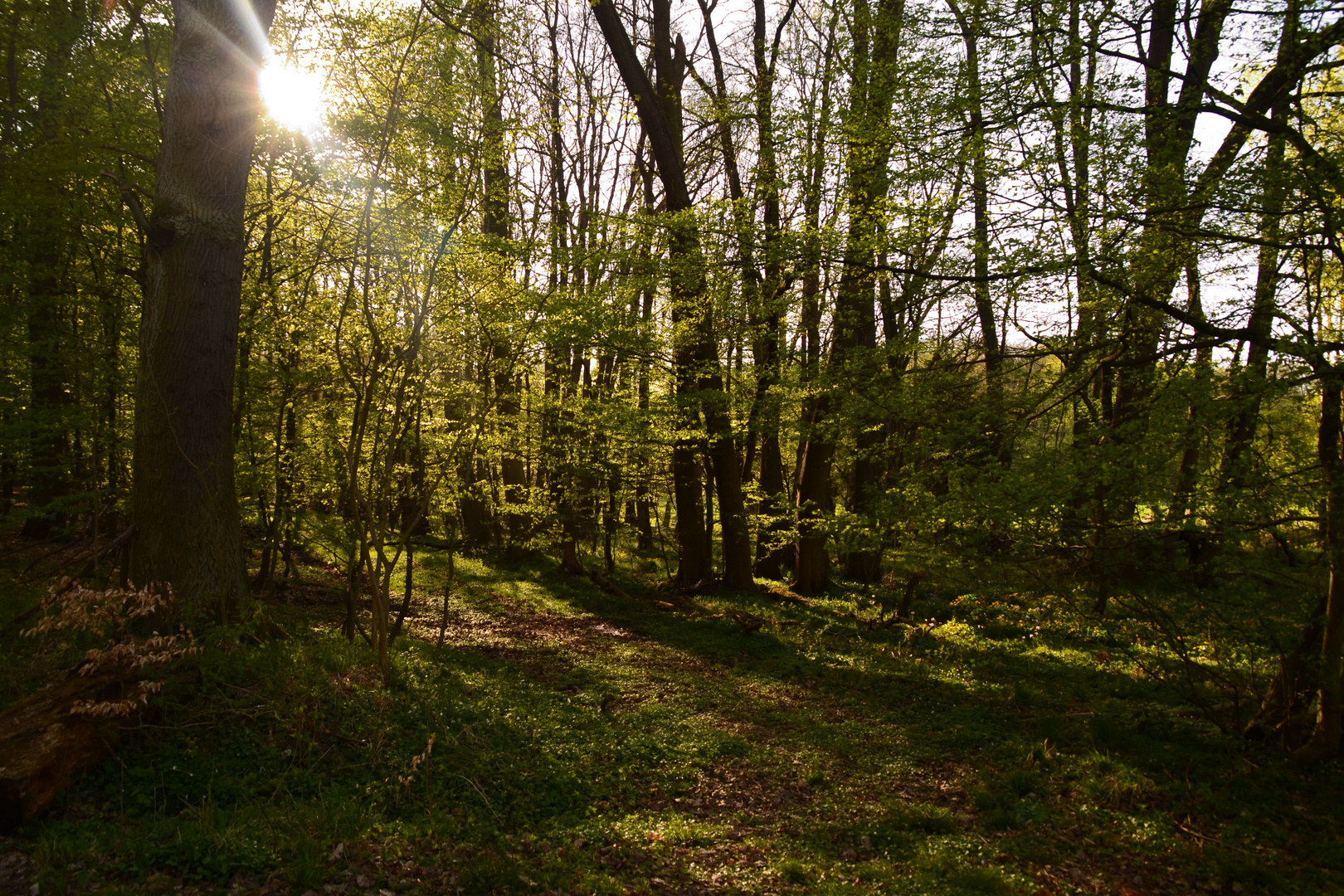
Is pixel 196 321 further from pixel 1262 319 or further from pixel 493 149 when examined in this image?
pixel 1262 319

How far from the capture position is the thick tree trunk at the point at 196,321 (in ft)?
18.4

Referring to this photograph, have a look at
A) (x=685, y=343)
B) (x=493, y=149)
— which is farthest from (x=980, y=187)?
(x=685, y=343)

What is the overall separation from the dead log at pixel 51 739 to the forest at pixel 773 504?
0.03 meters

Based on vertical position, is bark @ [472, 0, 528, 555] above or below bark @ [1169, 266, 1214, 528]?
above

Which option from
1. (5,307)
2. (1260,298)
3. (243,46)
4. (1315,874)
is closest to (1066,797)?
(1315,874)

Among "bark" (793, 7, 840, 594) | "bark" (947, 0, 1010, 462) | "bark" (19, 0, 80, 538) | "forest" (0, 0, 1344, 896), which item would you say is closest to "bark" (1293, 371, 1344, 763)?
"forest" (0, 0, 1344, 896)

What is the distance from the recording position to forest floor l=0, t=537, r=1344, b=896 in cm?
403

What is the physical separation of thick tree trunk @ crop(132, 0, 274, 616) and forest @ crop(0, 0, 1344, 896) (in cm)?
3

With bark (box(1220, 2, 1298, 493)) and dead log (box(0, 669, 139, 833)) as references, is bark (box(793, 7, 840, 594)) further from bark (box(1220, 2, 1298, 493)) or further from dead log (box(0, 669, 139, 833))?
dead log (box(0, 669, 139, 833))

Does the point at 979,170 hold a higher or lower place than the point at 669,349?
higher

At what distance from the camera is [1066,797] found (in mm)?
5520

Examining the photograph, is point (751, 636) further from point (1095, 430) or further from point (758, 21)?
point (758, 21)

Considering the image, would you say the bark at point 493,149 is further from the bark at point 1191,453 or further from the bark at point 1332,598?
the bark at point 1332,598

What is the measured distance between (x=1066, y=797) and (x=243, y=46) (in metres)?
9.60
